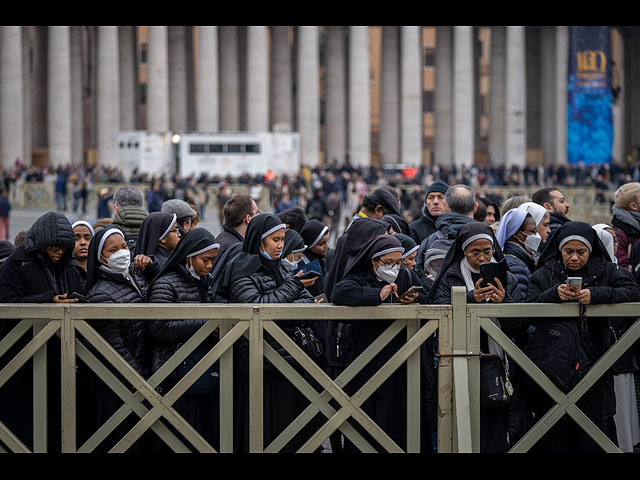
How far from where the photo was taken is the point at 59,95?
67.6 m

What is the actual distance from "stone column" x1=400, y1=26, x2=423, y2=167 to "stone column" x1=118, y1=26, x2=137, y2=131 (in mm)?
19837

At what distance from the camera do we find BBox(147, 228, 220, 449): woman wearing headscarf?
7562 mm

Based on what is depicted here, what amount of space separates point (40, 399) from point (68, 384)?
0.74 ft

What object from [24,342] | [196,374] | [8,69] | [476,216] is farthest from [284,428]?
[8,69]

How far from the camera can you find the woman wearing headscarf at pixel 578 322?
7422 mm

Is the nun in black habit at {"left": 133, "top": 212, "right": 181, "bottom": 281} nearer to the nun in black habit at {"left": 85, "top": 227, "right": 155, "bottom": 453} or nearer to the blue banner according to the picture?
the nun in black habit at {"left": 85, "top": 227, "right": 155, "bottom": 453}

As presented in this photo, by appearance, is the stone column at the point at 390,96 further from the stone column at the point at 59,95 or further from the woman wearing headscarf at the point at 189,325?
the woman wearing headscarf at the point at 189,325

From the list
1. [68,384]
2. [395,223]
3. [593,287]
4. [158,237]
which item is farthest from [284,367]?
[395,223]

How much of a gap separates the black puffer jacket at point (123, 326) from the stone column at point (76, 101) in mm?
69104

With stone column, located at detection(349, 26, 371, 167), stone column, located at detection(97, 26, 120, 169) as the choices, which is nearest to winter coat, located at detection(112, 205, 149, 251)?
stone column, located at detection(97, 26, 120, 169)

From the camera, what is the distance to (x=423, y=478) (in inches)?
278

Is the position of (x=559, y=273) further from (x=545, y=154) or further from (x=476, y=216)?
(x=545, y=154)

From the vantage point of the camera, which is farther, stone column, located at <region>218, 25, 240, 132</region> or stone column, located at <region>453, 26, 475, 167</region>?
stone column, located at <region>218, 25, 240, 132</region>
